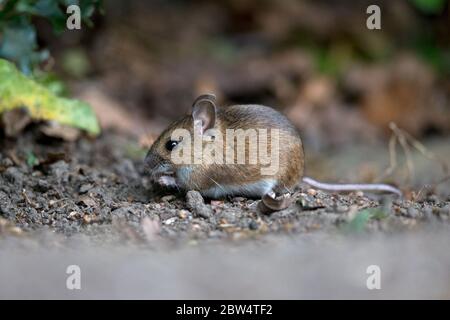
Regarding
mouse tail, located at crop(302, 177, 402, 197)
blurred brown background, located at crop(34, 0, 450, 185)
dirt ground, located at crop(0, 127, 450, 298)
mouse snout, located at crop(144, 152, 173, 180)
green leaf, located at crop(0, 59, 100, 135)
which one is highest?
blurred brown background, located at crop(34, 0, 450, 185)

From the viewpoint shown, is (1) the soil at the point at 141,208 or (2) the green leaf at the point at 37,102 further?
(2) the green leaf at the point at 37,102

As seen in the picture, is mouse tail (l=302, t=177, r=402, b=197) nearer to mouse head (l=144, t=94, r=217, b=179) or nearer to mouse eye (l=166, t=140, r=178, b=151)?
mouse head (l=144, t=94, r=217, b=179)

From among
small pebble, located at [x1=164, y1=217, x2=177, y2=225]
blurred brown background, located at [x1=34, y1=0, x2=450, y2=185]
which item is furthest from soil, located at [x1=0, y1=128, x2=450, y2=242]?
blurred brown background, located at [x1=34, y1=0, x2=450, y2=185]

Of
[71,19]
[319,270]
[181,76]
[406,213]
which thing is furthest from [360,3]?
[319,270]

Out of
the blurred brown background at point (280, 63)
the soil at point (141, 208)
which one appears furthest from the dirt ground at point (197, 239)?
the blurred brown background at point (280, 63)

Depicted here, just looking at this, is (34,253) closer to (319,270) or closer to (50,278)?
(50,278)

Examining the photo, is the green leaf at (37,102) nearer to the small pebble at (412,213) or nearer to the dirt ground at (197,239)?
the dirt ground at (197,239)

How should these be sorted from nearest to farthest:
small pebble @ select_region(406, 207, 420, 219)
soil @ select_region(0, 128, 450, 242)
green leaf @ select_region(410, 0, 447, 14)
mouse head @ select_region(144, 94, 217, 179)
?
soil @ select_region(0, 128, 450, 242)
small pebble @ select_region(406, 207, 420, 219)
mouse head @ select_region(144, 94, 217, 179)
green leaf @ select_region(410, 0, 447, 14)

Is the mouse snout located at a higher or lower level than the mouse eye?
lower

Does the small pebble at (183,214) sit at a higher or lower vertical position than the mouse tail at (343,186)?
lower
